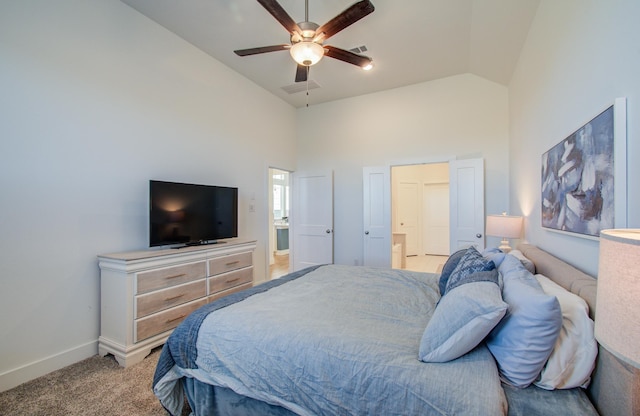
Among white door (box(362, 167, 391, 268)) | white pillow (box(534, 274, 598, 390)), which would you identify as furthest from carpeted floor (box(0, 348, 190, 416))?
white door (box(362, 167, 391, 268))

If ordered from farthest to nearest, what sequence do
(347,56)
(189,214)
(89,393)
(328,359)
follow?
(189,214)
(347,56)
(89,393)
(328,359)

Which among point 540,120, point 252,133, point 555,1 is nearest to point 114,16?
point 252,133

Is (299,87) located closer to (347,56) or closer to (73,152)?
(347,56)

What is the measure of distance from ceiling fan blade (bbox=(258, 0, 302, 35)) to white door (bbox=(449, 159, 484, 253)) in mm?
3055

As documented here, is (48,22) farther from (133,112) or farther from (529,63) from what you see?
(529,63)

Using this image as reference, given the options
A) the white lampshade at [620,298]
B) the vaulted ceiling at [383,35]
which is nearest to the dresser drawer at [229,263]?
the vaulted ceiling at [383,35]

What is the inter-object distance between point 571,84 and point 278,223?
6.83 meters

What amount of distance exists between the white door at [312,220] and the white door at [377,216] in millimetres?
682

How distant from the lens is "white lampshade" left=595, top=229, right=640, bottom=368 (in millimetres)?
583

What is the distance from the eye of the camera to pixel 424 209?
8078mm

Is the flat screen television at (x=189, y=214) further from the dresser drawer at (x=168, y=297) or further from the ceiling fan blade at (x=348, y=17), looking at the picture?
the ceiling fan blade at (x=348, y=17)

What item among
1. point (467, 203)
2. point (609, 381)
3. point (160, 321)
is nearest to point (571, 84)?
point (609, 381)

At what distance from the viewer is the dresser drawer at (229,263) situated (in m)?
3.06

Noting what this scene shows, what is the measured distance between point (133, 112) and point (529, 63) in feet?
13.0
